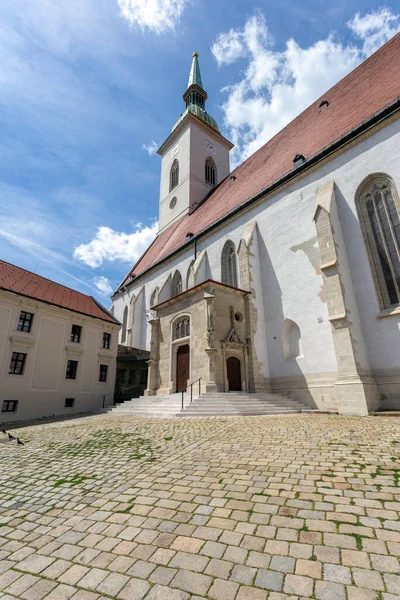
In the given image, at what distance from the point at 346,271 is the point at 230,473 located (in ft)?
38.8

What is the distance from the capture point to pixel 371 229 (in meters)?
13.4

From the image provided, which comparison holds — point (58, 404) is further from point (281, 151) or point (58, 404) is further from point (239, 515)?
point (281, 151)

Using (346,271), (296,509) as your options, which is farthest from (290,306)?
(296,509)

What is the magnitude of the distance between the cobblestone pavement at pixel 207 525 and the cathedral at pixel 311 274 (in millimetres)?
7907

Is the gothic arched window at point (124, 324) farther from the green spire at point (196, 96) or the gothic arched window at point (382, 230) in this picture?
the green spire at point (196, 96)

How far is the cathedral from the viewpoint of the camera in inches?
486

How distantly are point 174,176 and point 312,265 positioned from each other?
91.1 feet

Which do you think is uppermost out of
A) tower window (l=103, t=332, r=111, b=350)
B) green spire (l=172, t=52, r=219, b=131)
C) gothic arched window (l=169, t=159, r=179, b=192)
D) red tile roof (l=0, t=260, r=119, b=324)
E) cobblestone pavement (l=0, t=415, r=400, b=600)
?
Answer: green spire (l=172, t=52, r=219, b=131)

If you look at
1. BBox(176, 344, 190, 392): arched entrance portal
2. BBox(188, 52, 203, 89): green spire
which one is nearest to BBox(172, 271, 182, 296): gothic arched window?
BBox(176, 344, 190, 392): arched entrance portal

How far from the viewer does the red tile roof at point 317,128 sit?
51.7 feet

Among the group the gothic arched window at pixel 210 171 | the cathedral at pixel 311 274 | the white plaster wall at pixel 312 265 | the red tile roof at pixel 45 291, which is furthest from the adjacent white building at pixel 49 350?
the gothic arched window at pixel 210 171

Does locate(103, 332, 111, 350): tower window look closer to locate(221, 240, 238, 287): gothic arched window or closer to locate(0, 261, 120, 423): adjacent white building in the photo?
locate(0, 261, 120, 423): adjacent white building

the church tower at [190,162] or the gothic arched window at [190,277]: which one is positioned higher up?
the church tower at [190,162]

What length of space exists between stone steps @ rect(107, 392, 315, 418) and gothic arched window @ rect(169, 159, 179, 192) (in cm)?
2925
